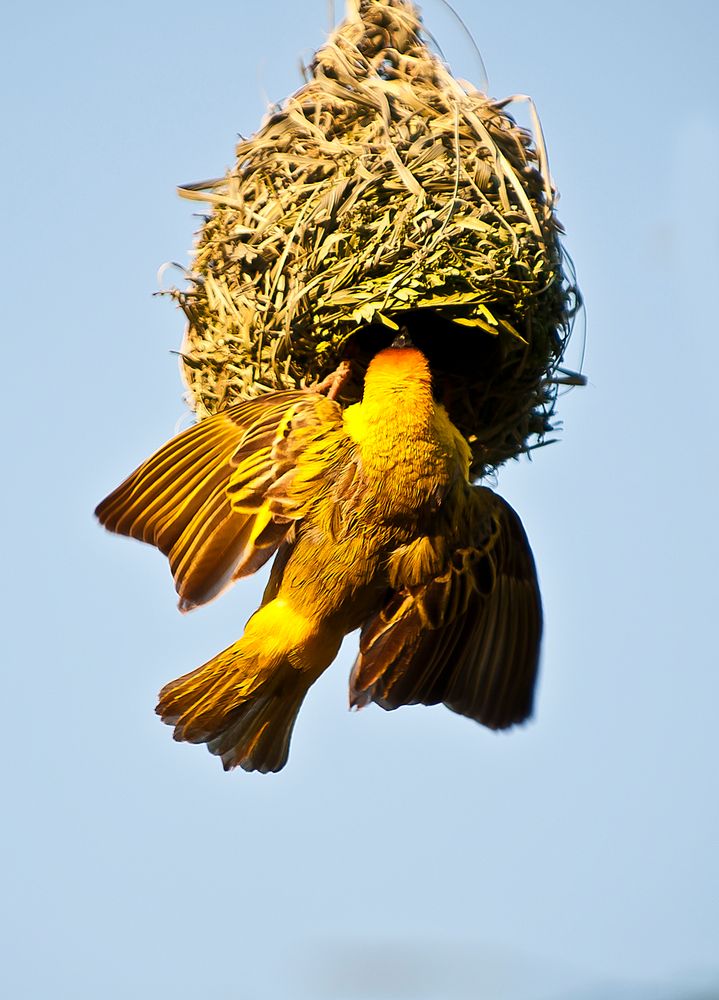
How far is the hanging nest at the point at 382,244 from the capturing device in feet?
14.3

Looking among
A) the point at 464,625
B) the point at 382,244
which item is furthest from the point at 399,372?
the point at 464,625

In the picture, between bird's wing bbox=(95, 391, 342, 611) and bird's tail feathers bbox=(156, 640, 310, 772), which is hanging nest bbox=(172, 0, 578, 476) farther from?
bird's tail feathers bbox=(156, 640, 310, 772)

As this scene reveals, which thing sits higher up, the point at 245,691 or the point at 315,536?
the point at 315,536

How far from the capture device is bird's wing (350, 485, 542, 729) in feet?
15.1

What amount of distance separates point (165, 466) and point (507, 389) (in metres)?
0.89

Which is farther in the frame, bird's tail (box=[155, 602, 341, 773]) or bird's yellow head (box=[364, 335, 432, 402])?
bird's tail (box=[155, 602, 341, 773])

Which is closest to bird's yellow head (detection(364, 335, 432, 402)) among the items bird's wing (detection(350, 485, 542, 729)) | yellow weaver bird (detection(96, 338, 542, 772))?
yellow weaver bird (detection(96, 338, 542, 772))

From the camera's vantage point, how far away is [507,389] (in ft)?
15.4

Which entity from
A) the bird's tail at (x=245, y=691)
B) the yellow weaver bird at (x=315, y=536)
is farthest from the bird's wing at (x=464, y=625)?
the bird's tail at (x=245, y=691)

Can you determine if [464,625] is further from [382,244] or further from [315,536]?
[382,244]

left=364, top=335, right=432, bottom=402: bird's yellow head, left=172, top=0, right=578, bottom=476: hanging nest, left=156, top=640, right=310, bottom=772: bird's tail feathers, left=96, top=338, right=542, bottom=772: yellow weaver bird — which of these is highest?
left=172, top=0, right=578, bottom=476: hanging nest

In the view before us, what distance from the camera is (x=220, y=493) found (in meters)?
4.46

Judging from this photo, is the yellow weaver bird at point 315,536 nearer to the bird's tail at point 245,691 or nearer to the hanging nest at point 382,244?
the bird's tail at point 245,691

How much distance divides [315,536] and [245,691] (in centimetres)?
45
